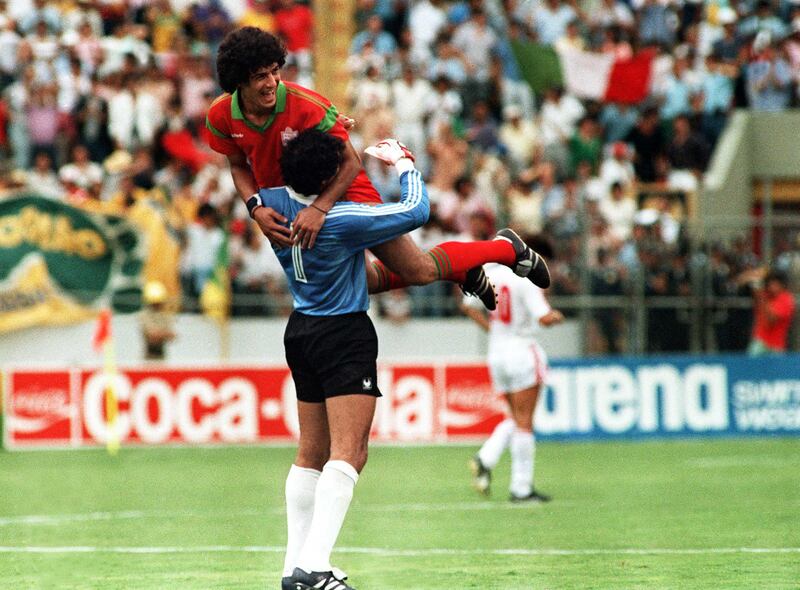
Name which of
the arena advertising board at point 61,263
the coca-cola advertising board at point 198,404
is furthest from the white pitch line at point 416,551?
the arena advertising board at point 61,263

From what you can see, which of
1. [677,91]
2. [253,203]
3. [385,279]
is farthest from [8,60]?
[253,203]

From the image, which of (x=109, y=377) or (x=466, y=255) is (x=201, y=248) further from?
(x=466, y=255)

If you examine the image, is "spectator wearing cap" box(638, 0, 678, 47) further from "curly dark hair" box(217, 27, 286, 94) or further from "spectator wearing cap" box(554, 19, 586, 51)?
"curly dark hair" box(217, 27, 286, 94)

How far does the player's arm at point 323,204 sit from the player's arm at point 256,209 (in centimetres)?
11

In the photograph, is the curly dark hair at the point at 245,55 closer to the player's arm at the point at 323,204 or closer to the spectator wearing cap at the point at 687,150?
the player's arm at the point at 323,204

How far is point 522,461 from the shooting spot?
14055 millimetres

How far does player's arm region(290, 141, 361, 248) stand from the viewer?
26.9ft

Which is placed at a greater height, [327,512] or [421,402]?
[327,512]

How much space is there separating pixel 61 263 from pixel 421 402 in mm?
4981

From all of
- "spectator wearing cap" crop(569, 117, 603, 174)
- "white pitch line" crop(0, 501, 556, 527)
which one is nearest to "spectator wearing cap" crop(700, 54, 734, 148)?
"spectator wearing cap" crop(569, 117, 603, 174)

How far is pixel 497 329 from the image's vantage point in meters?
14.6

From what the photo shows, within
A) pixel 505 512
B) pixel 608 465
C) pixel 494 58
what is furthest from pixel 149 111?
pixel 505 512

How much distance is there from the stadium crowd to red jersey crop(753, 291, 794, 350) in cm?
49

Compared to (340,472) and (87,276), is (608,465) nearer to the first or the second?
(87,276)
